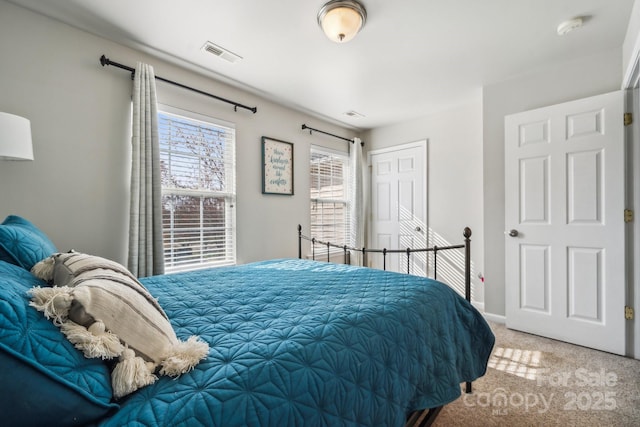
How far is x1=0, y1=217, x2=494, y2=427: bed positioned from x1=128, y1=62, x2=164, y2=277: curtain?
2.09 feet

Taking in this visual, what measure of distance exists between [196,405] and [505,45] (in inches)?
120

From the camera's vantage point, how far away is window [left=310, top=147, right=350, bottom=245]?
3.96m

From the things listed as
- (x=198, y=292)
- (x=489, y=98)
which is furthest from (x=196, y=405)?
(x=489, y=98)

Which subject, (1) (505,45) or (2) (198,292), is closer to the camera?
(2) (198,292)

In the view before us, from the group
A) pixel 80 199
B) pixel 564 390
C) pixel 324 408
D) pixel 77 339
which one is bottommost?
pixel 564 390

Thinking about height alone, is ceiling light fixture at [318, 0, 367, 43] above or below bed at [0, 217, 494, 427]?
above

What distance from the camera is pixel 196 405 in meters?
0.62

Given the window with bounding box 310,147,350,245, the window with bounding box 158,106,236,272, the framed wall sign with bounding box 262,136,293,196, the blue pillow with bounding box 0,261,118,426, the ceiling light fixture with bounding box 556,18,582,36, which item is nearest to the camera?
the blue pillow with bounding box 0,261,118,426

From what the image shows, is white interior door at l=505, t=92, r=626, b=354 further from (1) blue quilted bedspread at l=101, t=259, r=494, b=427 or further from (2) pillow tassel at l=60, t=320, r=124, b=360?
(2) pillow tassel at l=60, t=320, r=124, b=360

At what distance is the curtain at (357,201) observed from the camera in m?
4.28

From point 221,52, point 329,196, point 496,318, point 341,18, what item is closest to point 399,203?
point 329,196

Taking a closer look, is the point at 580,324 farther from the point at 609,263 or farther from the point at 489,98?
the point at 489,98

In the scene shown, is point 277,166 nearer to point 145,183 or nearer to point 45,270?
point 145,183

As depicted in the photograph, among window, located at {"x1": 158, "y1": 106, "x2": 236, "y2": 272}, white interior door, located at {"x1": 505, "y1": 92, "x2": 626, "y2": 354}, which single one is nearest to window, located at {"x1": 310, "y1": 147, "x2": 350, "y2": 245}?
window, located at {"x1": 158, "y1": 106, "x2": 236, "y2": 272}
